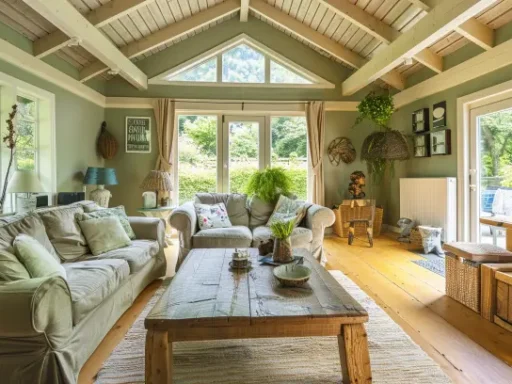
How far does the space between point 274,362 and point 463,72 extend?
406cm

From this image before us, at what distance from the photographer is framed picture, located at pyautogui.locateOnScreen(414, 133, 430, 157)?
4723mm

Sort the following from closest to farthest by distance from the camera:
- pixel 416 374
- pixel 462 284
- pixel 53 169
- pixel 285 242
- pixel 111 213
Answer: pixel 416 374, pixel 285 242, pixel 462 284, pixel 111 213, pixel 53 169

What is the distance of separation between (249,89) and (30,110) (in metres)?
3.20

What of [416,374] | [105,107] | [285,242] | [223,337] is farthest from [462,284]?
[105,107]

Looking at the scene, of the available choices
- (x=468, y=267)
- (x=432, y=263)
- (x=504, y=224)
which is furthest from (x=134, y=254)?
(x=432, y=263)

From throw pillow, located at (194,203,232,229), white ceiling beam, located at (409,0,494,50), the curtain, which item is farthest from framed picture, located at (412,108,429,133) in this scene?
the curtain

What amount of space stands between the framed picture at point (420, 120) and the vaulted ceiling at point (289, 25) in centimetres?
63

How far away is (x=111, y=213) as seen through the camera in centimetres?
292

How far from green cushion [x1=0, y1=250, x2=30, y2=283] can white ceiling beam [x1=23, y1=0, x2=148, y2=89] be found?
213cm

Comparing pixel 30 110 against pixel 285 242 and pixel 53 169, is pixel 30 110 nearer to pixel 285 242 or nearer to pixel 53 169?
pixel 53 169

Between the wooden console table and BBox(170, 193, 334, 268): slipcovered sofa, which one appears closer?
the wooden console table

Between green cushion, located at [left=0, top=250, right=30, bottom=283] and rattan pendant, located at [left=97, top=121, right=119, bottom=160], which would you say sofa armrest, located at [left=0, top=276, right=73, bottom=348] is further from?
rattan pendant, located at [left=97, top=121, right=119, bottom=160]

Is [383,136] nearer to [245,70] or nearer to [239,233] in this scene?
[245,70]

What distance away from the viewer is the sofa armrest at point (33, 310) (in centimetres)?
134
